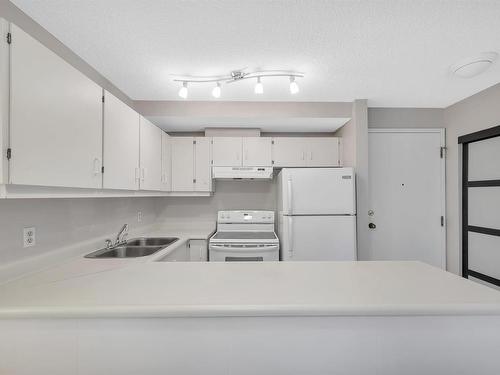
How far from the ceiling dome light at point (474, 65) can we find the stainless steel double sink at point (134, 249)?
296cm

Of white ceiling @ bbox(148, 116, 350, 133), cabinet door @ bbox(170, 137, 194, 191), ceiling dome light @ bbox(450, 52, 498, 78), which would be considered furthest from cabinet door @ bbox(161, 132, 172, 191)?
ceiling dome light @ bbox(450, 52, 498, 78)

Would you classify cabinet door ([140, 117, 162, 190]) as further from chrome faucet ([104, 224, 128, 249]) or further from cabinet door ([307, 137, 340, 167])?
cabinet door ([307, 137, 340, 167])

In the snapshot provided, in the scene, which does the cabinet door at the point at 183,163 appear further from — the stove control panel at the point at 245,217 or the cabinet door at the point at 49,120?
the cabinet door at the point at 49,120

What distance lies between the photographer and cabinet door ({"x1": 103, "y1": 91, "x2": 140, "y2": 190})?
1577mm

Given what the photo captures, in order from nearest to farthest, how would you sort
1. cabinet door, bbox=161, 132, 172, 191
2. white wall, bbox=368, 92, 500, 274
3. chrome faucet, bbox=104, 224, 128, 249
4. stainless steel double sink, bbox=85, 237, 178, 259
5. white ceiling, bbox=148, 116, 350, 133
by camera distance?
stainless steel double sink, bbox=85, 237, 178, 259, chrome faucet, bbox=104, 224, 128, 249, white wall, bbox=368, 92, 500, 274, cabinet door, bbox=161, 132, 172, 191, white ceiling, bbox=148, 116, 350, 133

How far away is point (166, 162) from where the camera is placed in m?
2.84

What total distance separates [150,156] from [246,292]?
1.79 meters

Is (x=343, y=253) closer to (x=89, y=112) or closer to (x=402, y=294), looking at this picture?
(x=402, y=294)

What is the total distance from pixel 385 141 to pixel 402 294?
2411mm

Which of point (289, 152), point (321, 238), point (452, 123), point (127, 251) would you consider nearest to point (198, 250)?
point (127, 251)

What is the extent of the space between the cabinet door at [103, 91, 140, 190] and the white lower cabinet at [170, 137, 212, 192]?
985 mm

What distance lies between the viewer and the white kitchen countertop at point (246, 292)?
0.91 meters

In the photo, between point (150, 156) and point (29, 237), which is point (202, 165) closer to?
point (150, 156)

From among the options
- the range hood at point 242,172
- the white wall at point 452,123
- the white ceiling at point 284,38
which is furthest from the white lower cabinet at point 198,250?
the white wall at point 452,123
